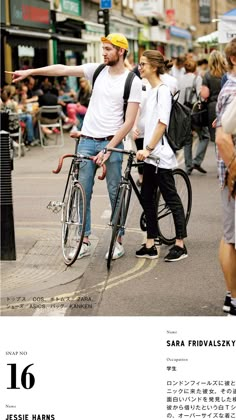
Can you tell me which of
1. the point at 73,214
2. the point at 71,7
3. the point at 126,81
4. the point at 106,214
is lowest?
the point at 106,214

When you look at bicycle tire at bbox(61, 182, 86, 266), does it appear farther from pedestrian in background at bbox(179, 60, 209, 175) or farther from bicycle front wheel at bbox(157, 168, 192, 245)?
pedestrian in background at bbox(179, 60, 209, 175)

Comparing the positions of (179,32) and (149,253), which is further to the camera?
(179,32)

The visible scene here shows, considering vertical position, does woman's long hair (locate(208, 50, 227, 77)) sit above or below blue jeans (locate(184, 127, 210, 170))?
above

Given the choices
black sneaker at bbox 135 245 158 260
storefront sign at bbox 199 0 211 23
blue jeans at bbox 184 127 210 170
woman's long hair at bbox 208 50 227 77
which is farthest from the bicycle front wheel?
storefront sign at bbox 199 0 211 23

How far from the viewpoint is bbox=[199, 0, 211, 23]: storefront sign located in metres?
40.0

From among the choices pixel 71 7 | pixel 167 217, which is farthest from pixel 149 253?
pixel 71 7

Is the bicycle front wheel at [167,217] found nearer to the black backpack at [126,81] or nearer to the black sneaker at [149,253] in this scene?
the black sneaker at [149,253]

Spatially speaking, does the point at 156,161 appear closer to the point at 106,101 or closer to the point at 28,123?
the point at 106,101

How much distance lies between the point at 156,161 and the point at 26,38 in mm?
10216

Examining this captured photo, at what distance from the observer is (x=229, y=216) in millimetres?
4672

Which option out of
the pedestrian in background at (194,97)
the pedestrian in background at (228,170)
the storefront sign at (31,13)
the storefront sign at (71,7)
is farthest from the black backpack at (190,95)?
the storefront sign at (71,7)

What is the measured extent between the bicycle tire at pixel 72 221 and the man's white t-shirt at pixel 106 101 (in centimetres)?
36

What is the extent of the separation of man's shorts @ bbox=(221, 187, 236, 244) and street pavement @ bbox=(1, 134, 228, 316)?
0.43 metres

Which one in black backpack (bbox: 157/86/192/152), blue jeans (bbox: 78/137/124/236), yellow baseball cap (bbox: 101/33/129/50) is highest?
yellow baseball cap (bbox: 101/33/129/50)
